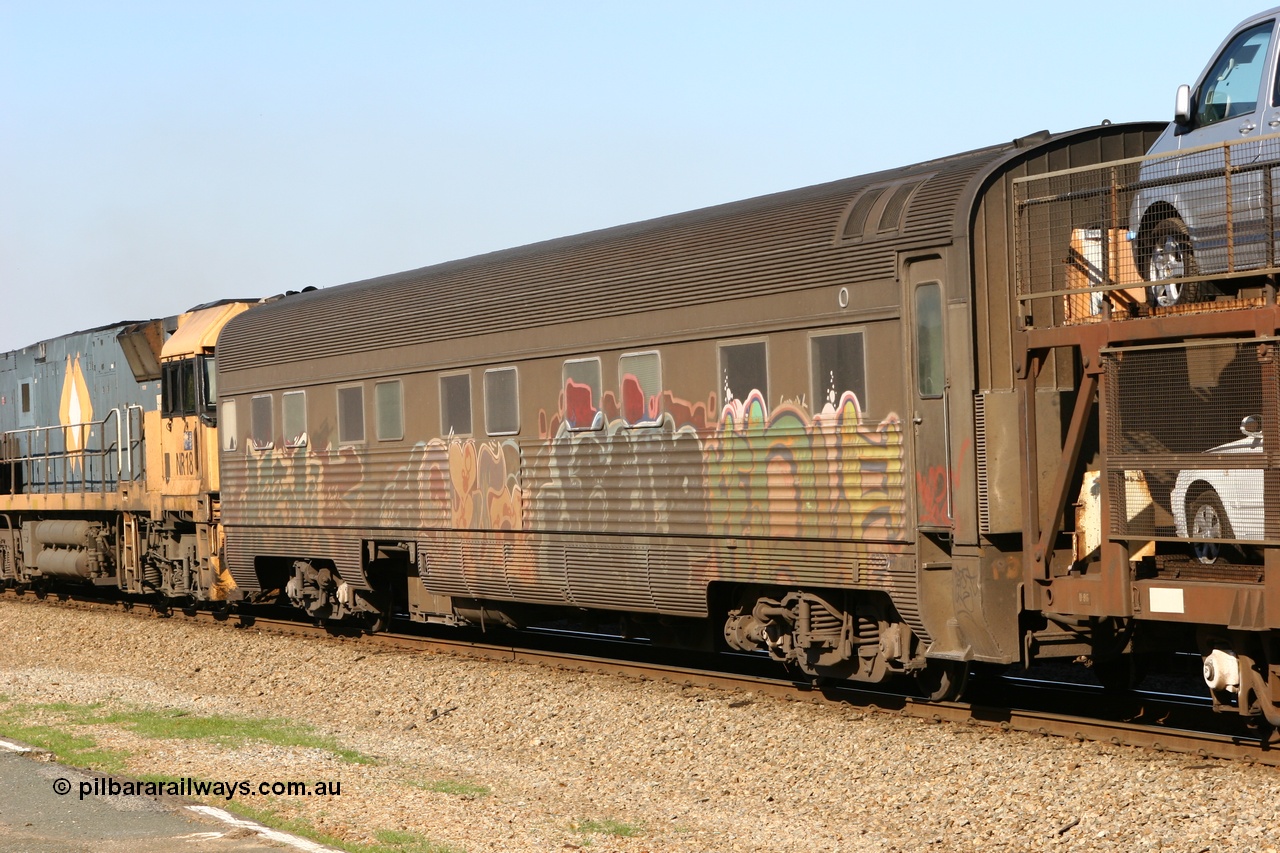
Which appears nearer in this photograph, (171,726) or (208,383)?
(171,726)

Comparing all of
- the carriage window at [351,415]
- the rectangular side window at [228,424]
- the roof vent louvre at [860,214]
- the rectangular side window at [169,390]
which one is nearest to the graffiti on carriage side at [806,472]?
the roof vent louvre at [860,214]

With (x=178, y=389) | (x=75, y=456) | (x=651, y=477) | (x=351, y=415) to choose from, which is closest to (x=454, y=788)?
(x=651, y=477)

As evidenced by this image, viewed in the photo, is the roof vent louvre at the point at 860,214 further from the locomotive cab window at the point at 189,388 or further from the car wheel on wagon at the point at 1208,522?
the locomotive cab window at the point at 189,388

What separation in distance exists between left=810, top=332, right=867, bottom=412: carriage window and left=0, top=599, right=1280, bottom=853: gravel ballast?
2.43m

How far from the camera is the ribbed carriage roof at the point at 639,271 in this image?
34.7 ft

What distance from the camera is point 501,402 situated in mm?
14070

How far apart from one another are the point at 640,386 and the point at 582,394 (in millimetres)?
815

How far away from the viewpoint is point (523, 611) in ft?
49.6

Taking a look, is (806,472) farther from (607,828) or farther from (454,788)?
(607,828)

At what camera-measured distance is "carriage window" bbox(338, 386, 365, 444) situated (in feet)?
52.6

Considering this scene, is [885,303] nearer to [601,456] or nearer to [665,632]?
[601,456]

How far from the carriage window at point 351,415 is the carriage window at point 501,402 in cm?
237

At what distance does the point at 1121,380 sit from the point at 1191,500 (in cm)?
84

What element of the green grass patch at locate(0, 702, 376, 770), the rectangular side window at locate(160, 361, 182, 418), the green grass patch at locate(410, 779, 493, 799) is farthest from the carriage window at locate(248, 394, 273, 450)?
the green grass patch at locate(410, 779, 493, 799)
